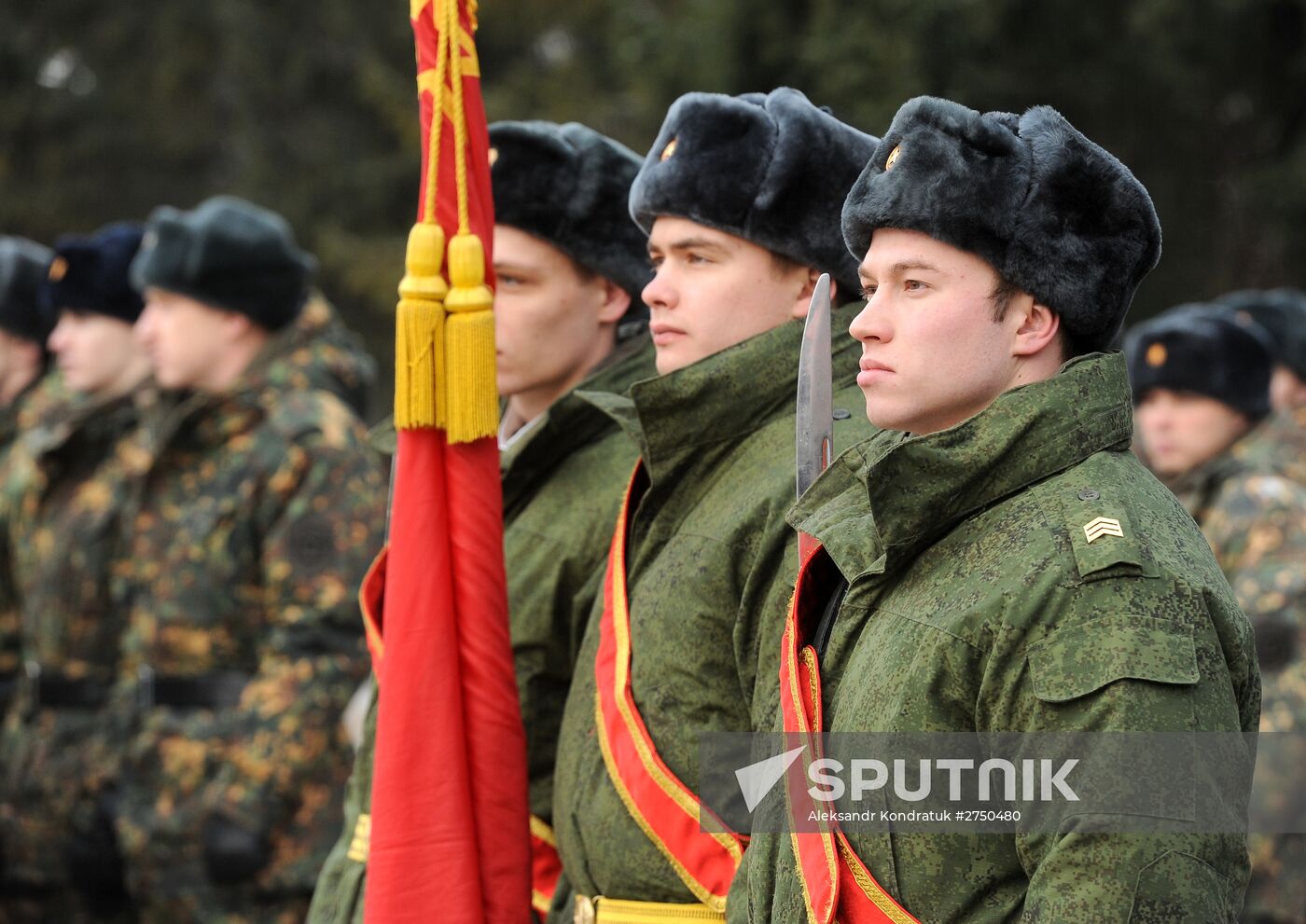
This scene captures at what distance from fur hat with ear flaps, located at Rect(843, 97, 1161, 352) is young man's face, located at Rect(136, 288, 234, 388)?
3.68m

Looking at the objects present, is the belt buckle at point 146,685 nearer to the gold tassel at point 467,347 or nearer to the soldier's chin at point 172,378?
the soldier's chin at point 172,378

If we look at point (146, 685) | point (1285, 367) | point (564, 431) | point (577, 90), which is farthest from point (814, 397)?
point (577, 90)

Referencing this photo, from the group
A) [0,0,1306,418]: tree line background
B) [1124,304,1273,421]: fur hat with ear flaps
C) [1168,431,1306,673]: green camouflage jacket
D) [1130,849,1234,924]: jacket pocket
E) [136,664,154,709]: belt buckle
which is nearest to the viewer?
[1130,849,1234,924]: jacket pocket

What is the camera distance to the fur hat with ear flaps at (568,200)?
394cm

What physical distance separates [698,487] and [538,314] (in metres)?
0.82

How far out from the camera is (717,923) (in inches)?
119

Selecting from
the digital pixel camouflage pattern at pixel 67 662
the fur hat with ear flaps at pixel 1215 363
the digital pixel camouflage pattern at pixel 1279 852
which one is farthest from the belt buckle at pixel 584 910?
the fur hat with ear flaps at pixel 1215 363

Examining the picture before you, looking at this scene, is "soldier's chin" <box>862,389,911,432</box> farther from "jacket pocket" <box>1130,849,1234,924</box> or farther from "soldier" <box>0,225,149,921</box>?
"soldier" <box>0,225,149,921</box>


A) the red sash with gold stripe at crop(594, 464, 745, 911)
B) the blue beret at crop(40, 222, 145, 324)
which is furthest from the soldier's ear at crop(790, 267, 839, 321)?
the blue beret at crop(40, 222, 145, 324)

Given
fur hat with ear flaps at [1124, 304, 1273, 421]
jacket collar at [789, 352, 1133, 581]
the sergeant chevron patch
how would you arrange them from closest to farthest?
the sergeant chevron patch, jacket collar at [789, 352, 1133, 581], fur hat with ear flaps at [1124, 304, 1273, 421]

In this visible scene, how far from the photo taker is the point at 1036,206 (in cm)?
238

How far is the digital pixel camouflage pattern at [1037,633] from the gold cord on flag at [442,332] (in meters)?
1.02

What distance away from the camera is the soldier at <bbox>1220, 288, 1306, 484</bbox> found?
666cm

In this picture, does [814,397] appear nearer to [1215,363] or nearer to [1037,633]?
[1037,633]
